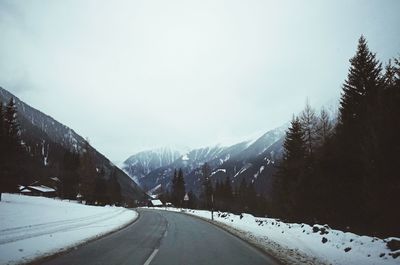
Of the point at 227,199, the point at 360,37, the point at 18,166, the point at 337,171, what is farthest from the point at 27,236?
the point at 227,199

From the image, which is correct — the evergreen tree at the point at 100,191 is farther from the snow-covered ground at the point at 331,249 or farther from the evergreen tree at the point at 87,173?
the snow-covered ground at the point at 331,249

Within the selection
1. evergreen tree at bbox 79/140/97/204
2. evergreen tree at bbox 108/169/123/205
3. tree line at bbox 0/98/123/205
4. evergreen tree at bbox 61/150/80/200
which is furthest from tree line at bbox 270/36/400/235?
evergreen tree at bbox 108/169/123/205

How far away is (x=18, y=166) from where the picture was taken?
42219 millimetres

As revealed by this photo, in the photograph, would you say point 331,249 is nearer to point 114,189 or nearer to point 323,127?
point 323,127

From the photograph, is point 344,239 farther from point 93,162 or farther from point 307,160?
point 93,162

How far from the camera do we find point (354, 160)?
766 inches

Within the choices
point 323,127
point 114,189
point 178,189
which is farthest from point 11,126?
point 178,189

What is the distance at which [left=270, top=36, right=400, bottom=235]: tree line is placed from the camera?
14.5 m

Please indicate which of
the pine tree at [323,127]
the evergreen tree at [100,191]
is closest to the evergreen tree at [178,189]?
the evergreen tree at [100,191]

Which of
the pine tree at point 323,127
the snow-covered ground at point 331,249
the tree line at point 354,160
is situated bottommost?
the snow-covered ground at point 331,249

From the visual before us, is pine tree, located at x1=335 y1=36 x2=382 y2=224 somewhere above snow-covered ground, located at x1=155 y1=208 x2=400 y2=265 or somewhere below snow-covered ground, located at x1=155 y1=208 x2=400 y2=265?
above

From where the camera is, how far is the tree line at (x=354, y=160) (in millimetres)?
14453

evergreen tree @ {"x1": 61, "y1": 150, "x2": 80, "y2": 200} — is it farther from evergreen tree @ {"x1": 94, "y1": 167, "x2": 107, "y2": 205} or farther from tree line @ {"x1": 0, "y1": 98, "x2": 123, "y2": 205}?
evergreen tree @ {"x1": 94, "y1": 167, "x2": 107, "y2": 205}

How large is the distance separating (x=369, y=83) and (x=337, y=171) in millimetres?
8019
